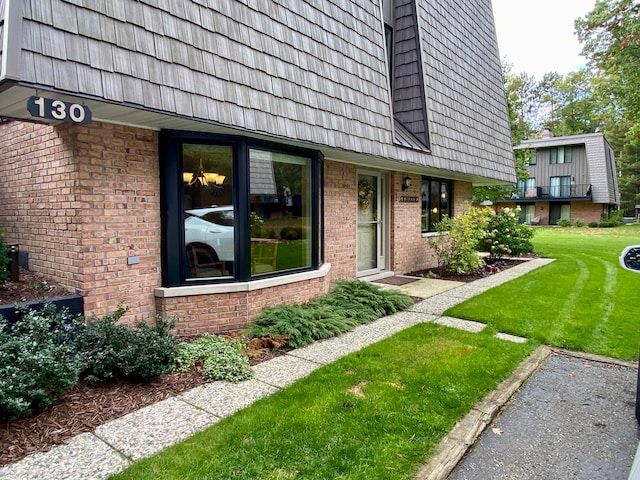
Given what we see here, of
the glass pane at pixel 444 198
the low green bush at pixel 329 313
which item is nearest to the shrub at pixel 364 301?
the low green bush at pixel 329 313

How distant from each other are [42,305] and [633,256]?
16.5ft

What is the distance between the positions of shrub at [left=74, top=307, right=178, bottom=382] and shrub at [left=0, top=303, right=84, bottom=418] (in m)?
0.21

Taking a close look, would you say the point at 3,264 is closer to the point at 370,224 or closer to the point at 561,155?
the point at 370,224

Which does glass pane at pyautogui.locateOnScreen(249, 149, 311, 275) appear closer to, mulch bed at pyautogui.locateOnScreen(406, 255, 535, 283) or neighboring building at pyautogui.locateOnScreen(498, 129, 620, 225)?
mulch bed at pyautogui.locateOnScreen(406, 255, 535, 283)

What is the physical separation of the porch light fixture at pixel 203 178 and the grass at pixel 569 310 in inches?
157

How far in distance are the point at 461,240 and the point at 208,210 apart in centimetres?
688

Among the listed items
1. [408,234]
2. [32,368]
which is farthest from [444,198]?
[32,368]

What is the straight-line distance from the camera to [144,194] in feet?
15.4

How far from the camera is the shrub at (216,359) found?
3967mm

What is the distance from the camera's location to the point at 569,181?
35.3 metres

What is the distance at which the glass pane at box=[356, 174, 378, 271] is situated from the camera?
350 inches

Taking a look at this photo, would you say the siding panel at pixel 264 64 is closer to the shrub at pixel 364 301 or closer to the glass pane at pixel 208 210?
the glass pane at pixel 208 210

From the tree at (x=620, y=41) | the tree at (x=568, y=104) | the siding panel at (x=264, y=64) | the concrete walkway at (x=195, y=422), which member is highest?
the tree at (x=568, y=104)

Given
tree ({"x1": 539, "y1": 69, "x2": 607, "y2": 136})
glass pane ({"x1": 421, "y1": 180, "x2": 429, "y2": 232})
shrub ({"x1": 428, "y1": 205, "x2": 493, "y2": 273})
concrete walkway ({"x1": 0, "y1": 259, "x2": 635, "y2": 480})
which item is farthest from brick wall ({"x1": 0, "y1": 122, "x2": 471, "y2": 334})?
tree ({"x1": 539, "y1": 69, "x2": 607, "y2": 136})
